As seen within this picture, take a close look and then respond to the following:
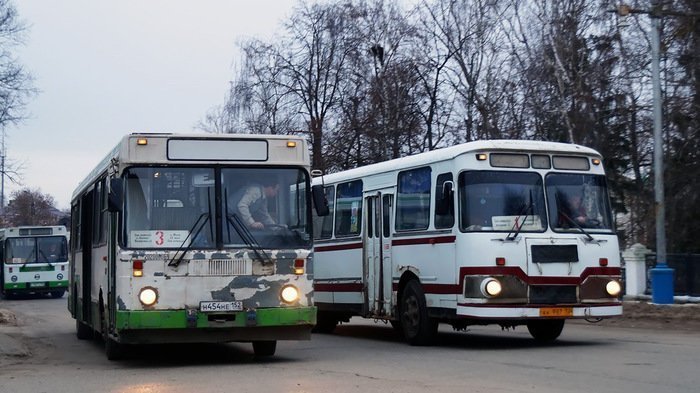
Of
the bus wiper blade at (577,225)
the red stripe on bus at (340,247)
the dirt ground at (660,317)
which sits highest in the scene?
the bus wiper blade at (577,225)

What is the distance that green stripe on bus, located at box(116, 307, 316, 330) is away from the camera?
13125mm

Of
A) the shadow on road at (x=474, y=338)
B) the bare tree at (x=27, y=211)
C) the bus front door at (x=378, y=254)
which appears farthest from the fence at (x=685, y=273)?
the bare tree at (x=27, y=211)

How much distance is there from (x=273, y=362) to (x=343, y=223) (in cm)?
578

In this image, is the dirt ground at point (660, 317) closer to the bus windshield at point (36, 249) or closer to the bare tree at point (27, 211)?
the bus windshield at point (36, 249)

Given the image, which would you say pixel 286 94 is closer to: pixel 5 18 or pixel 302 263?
pixel 5 18

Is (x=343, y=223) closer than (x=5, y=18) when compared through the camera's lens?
Result: Yes

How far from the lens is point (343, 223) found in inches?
776

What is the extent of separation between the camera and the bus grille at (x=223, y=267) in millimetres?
13359

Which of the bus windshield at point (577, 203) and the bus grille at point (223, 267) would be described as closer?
the bus grille at point (223, 267)

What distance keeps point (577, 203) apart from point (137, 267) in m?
6.57

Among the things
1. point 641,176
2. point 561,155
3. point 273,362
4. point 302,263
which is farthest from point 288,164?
point 641,176

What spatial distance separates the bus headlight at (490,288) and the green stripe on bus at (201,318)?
2.57 meters

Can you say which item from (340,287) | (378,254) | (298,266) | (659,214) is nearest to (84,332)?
(340,287)

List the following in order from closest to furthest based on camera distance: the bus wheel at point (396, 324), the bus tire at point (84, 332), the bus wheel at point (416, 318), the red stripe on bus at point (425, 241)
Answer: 1. the red stripe on bus at point (425, 241)
2. the bus wheel at point (416, 318)
3. the bus wheel at point (396, 324)
4. the bus tire at point (84, 332)
